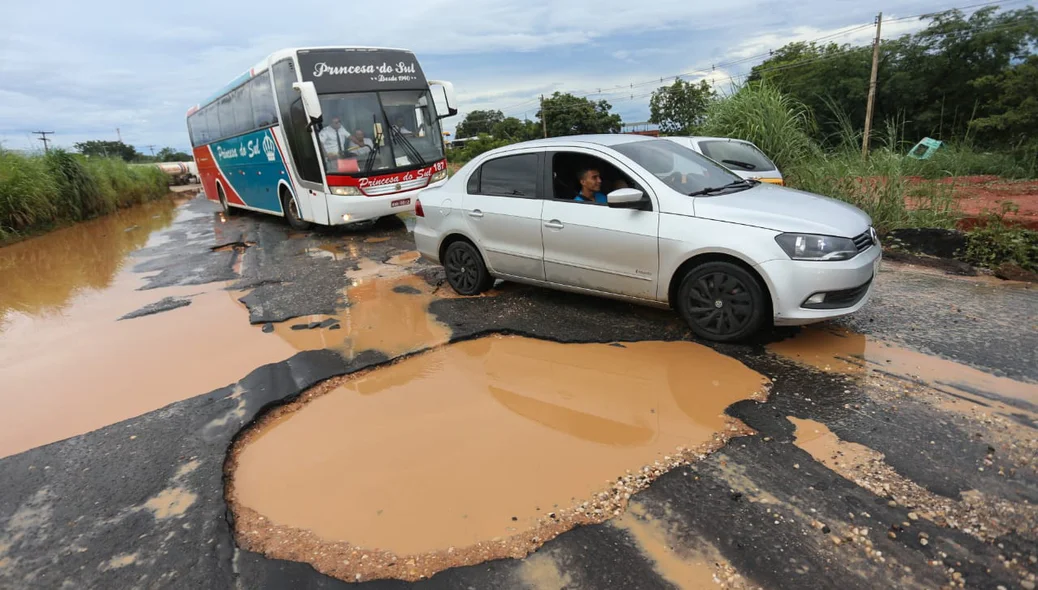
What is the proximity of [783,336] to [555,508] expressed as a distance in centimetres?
268

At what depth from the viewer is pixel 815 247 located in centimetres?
385

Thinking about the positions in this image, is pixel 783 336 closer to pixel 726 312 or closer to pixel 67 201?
pixel 726 312

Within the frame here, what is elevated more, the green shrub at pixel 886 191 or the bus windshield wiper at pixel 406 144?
the bus windshield wiper at pixel 406 144

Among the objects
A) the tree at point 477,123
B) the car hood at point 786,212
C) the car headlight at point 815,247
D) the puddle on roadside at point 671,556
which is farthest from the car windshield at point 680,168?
the tree at point 477,123

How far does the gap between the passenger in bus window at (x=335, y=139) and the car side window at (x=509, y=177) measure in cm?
489

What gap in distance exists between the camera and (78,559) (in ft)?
8.33

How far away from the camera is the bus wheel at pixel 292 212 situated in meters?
11.5

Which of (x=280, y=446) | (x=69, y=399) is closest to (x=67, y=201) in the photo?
(x=69, y=399)

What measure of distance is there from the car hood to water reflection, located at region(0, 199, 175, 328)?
8220mm

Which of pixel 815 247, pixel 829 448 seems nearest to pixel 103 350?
pixel 829 448

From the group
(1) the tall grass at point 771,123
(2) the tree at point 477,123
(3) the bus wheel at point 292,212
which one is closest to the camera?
(1) the tall grass at point 771,123

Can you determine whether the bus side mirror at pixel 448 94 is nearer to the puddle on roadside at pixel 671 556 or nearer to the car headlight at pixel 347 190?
the car headlight at pixel 347 190

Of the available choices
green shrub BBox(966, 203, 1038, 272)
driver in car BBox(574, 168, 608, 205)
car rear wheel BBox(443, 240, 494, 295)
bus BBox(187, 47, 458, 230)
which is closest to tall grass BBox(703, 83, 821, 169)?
green shrub BBox(966, 203, 1038, 272)

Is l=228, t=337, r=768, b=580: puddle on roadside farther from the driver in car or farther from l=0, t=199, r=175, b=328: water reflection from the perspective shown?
l=0, t=199, r=175, b=328: water reflection
